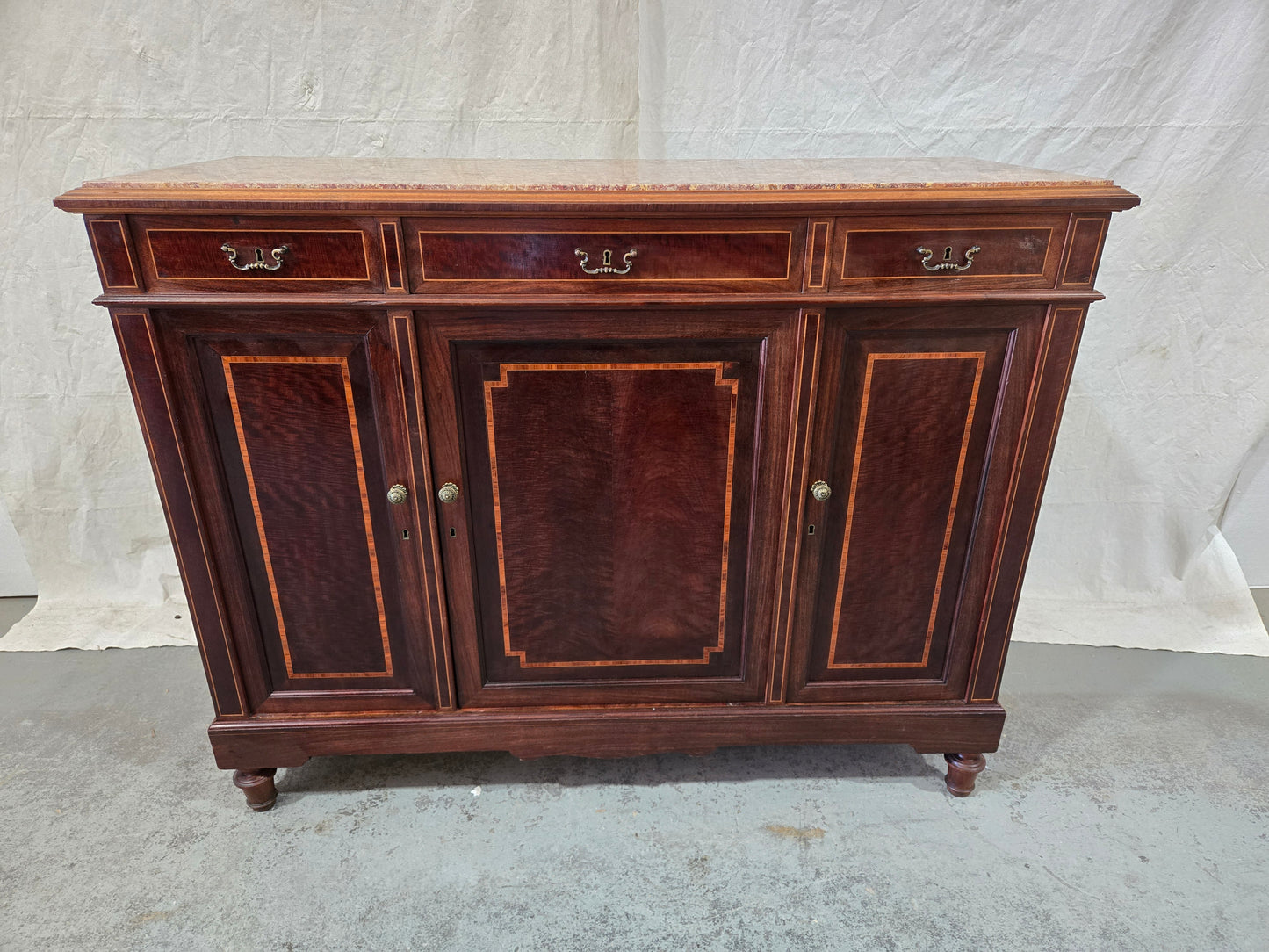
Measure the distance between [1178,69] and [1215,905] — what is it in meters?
1.95

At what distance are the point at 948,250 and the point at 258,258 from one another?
1.19 m

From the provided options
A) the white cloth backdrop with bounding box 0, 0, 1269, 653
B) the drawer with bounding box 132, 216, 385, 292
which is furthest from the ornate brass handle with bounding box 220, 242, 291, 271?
the white cloth backdrop with bounding box 0, 0, 1269, 653

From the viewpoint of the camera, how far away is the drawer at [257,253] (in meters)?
1.29

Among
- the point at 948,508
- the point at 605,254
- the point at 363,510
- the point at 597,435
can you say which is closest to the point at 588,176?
the point at 605,254

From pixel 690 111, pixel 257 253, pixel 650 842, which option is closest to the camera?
pixel 257 253

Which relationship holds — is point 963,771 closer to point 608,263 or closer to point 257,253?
point 608,263

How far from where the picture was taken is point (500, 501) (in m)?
1.52

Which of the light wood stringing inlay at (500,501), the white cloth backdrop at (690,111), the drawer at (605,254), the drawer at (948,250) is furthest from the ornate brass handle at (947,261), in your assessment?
the white cloth backdrop at (690,111)

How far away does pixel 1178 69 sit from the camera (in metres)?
1.97

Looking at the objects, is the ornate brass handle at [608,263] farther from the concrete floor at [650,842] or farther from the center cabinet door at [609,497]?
the concrete floor at [650,842]

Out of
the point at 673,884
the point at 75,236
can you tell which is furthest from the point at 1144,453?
the point at 75,236

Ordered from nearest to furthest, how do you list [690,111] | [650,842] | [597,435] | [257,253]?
[257,253], [597,435], [650,842], [690,111]

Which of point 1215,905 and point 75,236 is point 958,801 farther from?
point 75,236

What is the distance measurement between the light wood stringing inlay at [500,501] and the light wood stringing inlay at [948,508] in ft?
0.78
